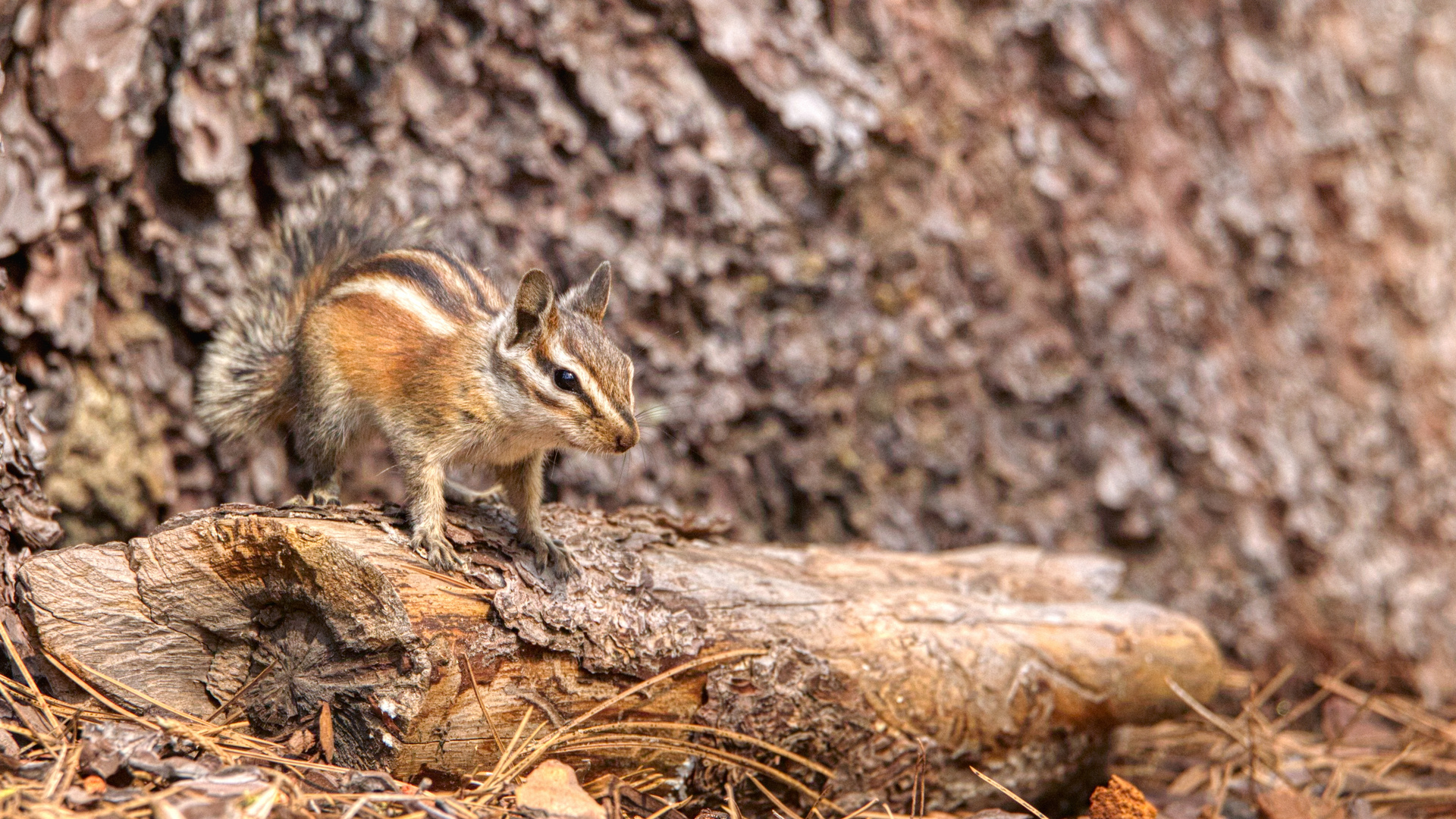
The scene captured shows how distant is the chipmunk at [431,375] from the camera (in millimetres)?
2531

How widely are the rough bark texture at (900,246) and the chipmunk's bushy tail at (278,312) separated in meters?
0.24

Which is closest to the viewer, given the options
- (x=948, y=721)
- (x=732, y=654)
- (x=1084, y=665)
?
(x=732, y=654)

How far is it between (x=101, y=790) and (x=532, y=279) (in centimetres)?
127

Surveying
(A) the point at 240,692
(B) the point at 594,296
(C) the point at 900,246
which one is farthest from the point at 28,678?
(C) the point at 900,246

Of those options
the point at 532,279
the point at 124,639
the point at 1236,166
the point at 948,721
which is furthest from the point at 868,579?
the point at 1236,166

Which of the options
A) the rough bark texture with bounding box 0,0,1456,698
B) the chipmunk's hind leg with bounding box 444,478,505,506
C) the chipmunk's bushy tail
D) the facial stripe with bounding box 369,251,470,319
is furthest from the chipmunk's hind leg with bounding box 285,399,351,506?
the rough bark texture with bounding box 0,0,1456,698

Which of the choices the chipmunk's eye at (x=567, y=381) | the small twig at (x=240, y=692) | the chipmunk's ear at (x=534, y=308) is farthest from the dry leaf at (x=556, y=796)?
the chipmunk's ear at (x=534, y=308)

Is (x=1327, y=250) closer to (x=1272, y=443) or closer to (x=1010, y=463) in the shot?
(x=1272, y=443)

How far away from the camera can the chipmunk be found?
2531 mm

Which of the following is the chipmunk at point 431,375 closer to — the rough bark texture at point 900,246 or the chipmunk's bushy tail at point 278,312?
the chipmunk's bushy tail at point 278,312

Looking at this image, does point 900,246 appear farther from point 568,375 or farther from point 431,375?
point 431,375

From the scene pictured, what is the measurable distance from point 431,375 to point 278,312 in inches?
24.3

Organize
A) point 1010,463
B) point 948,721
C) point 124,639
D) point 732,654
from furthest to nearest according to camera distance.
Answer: point 1010,463 → point 948,721 → point 732,654 → point 124,639

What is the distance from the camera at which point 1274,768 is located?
10.1 ft
